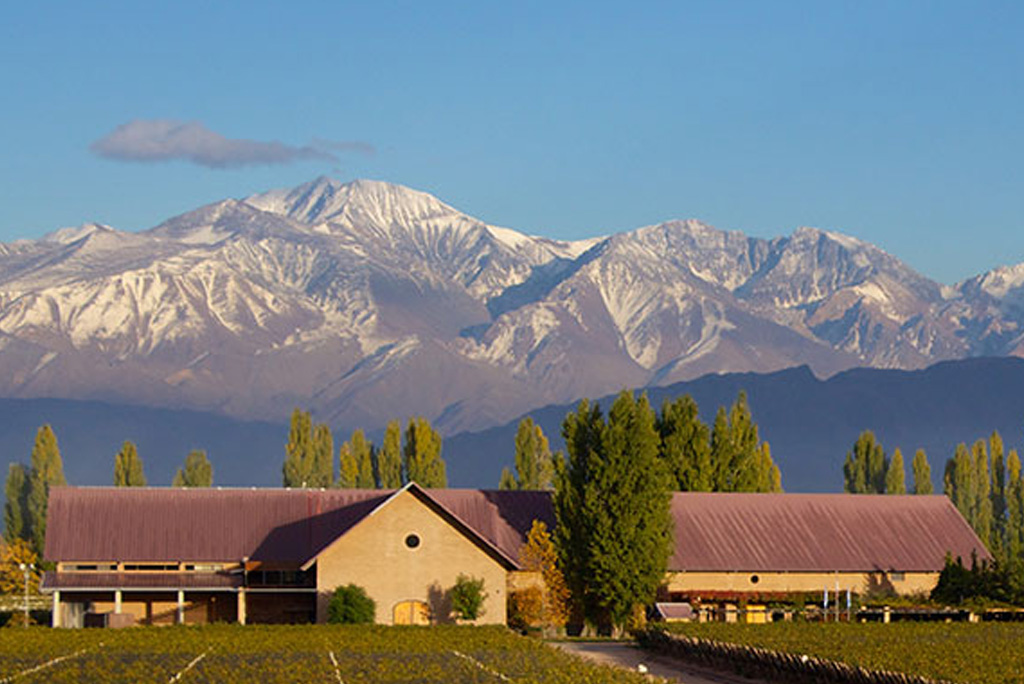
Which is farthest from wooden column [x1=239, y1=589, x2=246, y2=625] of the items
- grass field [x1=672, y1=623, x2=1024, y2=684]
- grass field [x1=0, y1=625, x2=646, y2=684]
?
grass field [x1=672, y1=623, x2=1024, y2=684]

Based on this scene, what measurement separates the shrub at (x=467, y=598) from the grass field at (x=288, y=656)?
23.8 feet

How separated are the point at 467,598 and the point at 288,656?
26920 mm

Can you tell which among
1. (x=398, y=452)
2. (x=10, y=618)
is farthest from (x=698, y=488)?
(x=398, y=452)

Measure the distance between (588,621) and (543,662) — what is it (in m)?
30.4

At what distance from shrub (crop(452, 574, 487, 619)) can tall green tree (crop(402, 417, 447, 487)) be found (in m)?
69.9

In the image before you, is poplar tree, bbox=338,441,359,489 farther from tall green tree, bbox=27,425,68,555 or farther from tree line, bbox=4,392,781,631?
tree line, bbox=4,392,781,631

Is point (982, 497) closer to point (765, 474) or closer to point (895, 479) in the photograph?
point (895, 479)

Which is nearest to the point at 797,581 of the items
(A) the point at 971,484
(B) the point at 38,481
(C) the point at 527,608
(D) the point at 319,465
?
(C) the point at 527,608

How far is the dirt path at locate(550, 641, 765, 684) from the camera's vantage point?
61094 mm

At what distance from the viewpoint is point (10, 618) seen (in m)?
95.8

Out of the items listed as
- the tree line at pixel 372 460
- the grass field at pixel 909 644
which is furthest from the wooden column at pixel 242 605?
the tree line at pixel 372 460

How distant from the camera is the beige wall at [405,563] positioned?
91312 mm

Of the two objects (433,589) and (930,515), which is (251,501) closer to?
(433,589)

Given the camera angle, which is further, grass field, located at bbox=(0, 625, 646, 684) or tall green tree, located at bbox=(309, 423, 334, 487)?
tall green tree, located at bbox=(309, 423, 334, 487)
